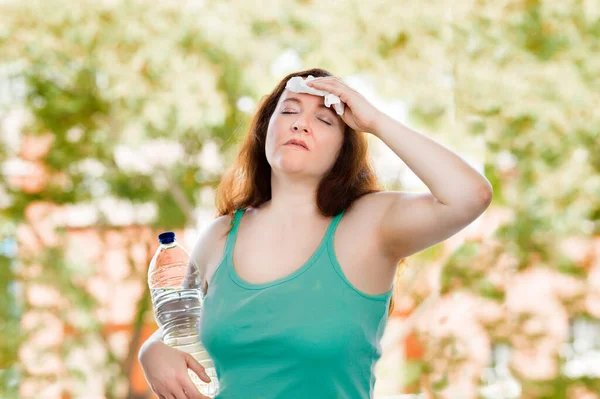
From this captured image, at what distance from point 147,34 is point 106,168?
1.04 metres

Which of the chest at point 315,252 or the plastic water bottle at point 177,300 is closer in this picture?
the chest at point 315,252

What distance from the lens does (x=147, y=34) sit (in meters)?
4.72

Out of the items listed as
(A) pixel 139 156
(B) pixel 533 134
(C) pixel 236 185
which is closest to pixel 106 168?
(A) pixel 139 156

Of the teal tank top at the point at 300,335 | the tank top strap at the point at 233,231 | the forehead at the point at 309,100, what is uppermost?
the forehead at the point at 309,100

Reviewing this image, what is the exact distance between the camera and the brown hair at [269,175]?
1298mm

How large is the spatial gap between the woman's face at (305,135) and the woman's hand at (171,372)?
1.10 ft

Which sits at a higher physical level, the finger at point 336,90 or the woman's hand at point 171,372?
the finger at point 336,90

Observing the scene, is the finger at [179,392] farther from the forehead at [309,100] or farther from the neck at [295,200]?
the forehead at [309,100]

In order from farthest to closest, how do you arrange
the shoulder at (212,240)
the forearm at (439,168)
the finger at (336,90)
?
the shoulder at (212,240), the finger at (336,90), the forearm at (439,168)

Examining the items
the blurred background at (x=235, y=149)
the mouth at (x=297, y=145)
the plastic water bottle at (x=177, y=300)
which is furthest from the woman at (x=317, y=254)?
the blurred background at (x=235, y=149)

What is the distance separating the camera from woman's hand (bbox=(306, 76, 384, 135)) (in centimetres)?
120

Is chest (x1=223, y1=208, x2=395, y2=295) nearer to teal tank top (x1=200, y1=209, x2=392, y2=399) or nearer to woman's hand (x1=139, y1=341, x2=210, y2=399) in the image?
teal tank top (x1=200, y1=209, x2=392, y2=399)

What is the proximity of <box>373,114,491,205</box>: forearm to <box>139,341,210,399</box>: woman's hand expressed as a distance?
450mm

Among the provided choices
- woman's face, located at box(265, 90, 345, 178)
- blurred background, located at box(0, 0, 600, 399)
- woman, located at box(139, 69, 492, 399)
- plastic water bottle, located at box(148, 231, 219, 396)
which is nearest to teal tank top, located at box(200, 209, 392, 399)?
woman, located at box(139, 69, 492, 399)
